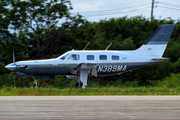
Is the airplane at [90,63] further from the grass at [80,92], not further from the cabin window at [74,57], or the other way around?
the grass at [80,92]

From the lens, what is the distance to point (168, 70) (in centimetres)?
2497

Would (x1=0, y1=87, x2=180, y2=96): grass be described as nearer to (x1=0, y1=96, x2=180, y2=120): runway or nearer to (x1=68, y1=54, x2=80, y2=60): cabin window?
(x1=0, y1=96, x2=180, y2=120): runway

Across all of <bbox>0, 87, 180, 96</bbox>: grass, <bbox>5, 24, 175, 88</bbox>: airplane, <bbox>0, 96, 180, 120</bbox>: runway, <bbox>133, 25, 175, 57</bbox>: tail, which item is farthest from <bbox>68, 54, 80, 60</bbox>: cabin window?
<bbox>0, 96, 180, 120</bbox>: runway

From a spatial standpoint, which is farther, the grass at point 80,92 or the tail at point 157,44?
the tail at point 157,44

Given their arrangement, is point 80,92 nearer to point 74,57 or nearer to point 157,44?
point 74,57

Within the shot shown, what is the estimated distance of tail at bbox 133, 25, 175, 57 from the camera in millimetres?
19750

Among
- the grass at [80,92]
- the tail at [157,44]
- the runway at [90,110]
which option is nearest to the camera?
the runway at [90,110]

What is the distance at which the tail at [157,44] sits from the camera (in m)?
19.8

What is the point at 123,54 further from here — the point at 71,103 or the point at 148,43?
A: the point at 71,103

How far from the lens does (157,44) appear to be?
19.9m

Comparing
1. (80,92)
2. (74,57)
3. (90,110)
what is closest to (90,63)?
(74,57)

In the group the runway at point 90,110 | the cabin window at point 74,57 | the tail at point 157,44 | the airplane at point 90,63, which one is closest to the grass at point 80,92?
the runway at point 90,110

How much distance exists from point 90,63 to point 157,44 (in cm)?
520

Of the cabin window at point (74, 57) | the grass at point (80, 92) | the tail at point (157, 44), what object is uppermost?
the tail at point (157, 44)
